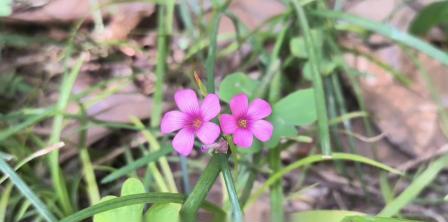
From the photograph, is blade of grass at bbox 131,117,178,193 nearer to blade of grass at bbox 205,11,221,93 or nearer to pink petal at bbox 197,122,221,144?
blade of grass at bbox 205,11,221,93

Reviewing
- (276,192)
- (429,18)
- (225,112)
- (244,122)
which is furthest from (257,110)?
(429,18)

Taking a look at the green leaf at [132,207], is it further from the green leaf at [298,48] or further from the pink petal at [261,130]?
the green leaf at [298,48]

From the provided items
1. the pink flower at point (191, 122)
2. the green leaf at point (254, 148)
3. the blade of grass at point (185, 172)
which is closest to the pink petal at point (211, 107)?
the pink flower at point (191, 122)

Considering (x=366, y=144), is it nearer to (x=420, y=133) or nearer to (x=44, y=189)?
(x=420, y=133)

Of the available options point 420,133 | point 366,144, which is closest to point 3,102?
point 366,144

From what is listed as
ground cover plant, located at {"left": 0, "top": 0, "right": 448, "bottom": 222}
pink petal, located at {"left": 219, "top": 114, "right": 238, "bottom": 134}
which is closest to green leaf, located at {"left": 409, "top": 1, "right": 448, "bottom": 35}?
ground cover plant, located at {"left": 0, "top": 0, "right": 448, "bottom": 222}

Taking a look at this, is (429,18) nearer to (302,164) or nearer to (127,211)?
(302,164)
